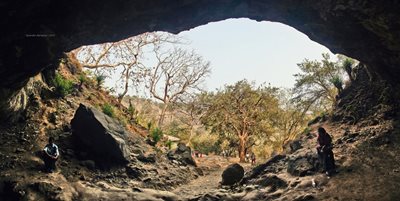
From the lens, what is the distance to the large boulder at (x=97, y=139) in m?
14.6

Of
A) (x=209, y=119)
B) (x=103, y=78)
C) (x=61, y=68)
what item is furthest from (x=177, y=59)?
(x=61, y=68)

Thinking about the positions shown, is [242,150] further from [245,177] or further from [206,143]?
[245,177]

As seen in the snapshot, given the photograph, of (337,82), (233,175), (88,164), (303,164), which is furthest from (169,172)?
(337,82)

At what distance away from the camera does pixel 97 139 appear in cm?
1466

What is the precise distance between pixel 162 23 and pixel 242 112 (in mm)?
21248

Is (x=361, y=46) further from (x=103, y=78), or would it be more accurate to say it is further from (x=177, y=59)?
(x=177, y=59)

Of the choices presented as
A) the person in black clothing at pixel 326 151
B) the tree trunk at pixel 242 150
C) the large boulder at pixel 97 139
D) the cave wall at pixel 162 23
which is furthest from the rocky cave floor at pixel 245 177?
the tree trunk at pixel 242 150

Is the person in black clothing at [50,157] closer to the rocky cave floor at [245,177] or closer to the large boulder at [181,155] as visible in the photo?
the rocky cave floor at [245,177]

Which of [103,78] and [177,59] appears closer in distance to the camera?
[103,78]

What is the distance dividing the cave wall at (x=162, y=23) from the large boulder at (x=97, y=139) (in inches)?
148

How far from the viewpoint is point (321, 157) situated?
1202 centimetres

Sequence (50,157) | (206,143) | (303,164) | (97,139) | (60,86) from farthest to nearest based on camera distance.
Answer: (206,143) < (60,86) < (97,139) < (303,164) < (50,157)

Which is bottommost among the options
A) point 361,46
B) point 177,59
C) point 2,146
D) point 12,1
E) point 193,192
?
point 193,192

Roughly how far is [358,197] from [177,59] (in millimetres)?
25730
